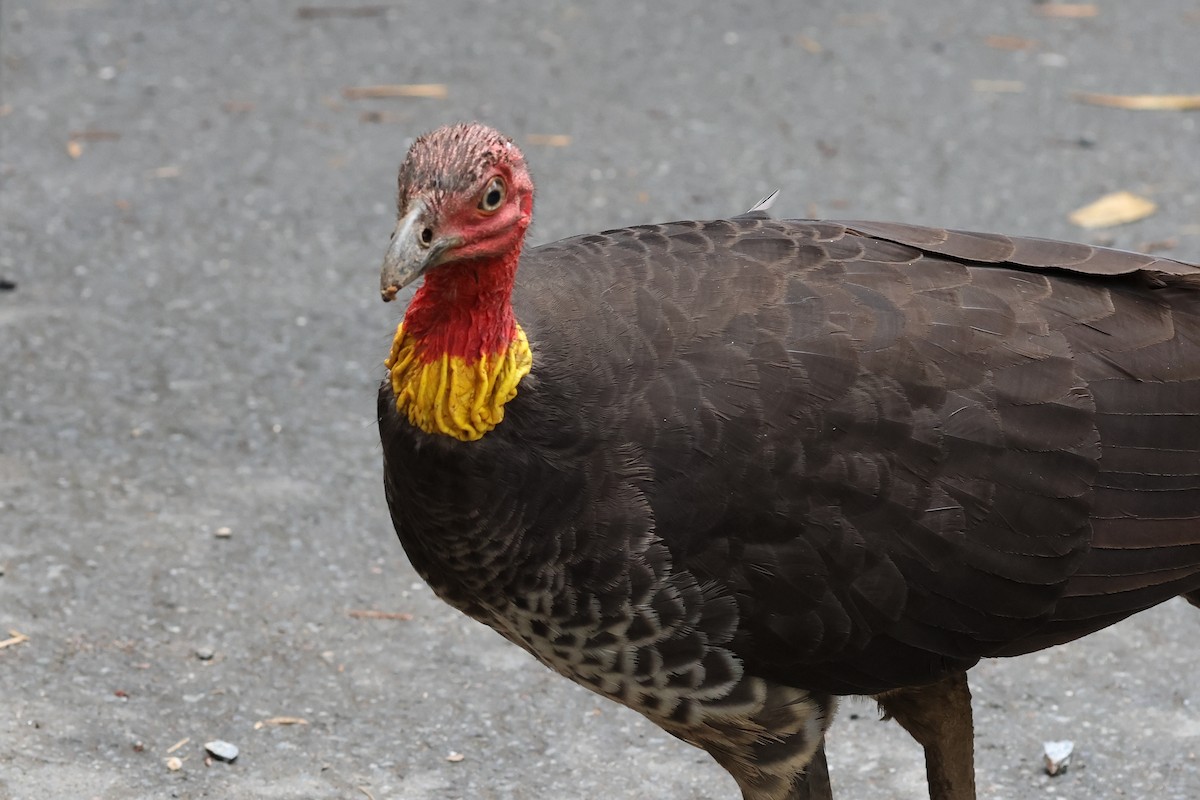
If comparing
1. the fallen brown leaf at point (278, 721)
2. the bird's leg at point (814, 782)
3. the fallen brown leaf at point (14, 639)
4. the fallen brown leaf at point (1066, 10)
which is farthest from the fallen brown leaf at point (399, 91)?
the bird's leg at point (814, 782)

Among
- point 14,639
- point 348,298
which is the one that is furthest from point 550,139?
point 14,639

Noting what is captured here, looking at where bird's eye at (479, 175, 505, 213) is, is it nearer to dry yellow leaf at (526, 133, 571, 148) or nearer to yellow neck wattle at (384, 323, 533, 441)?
yellow neck wattle at (384, 323, 533, 441)

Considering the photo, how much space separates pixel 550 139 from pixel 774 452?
439cm

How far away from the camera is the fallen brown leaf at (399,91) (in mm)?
7789

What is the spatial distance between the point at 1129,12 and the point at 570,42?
310 cm

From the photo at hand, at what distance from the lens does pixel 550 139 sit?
746 cm

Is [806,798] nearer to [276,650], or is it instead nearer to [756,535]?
[756,535]

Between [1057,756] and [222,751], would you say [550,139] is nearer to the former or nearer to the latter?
[222,751]

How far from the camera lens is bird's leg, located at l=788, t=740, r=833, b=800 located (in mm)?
3586

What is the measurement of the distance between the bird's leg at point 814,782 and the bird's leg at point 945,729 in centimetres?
26

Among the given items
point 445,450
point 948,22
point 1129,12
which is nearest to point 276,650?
point 445,450

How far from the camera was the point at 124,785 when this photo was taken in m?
3.97

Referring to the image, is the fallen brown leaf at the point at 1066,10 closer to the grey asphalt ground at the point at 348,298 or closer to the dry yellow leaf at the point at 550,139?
the grey asphalt ground at the point at 348,298

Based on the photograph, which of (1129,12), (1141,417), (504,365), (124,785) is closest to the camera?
(504,365)
